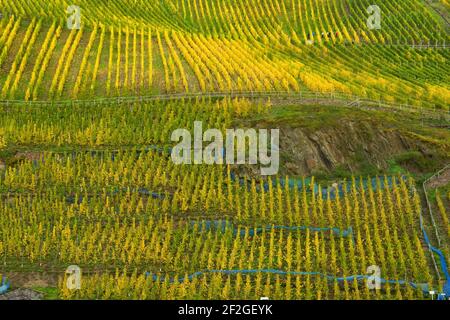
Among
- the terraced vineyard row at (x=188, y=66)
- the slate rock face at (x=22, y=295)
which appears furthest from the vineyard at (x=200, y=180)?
the slate rock face at (x=22, y=295)

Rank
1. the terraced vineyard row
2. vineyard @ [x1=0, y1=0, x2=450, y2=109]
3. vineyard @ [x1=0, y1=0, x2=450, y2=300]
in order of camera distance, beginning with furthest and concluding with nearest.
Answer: vineyard @ [x1=0, y1=0, x2=450, y2=109] < the terraced vineyard row < vineyard @ [x1=0, y1=0, x2=450, y2=300]

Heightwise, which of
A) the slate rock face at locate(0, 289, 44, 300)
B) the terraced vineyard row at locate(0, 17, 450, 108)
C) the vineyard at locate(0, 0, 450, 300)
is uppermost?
the terraced vineyard row at locate(0, 17, 450, 108)

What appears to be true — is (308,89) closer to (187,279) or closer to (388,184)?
(388,184)

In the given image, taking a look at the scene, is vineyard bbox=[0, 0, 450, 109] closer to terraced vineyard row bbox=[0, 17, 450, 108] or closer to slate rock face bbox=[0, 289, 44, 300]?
terraced vineyard row bbox=[0, 17, 450, 108]

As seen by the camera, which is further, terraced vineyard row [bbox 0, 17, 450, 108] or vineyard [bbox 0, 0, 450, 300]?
terraced vineyard row [bbox 0, 17, 450, 108]

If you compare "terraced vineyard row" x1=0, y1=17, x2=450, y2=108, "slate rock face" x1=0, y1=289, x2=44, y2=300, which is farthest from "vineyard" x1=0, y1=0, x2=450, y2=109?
"slate rock face" x1=0, y1=289, x2=44, y2=300

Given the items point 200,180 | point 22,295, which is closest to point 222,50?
point 200,180

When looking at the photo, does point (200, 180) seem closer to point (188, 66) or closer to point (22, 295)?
point (22, 295)
